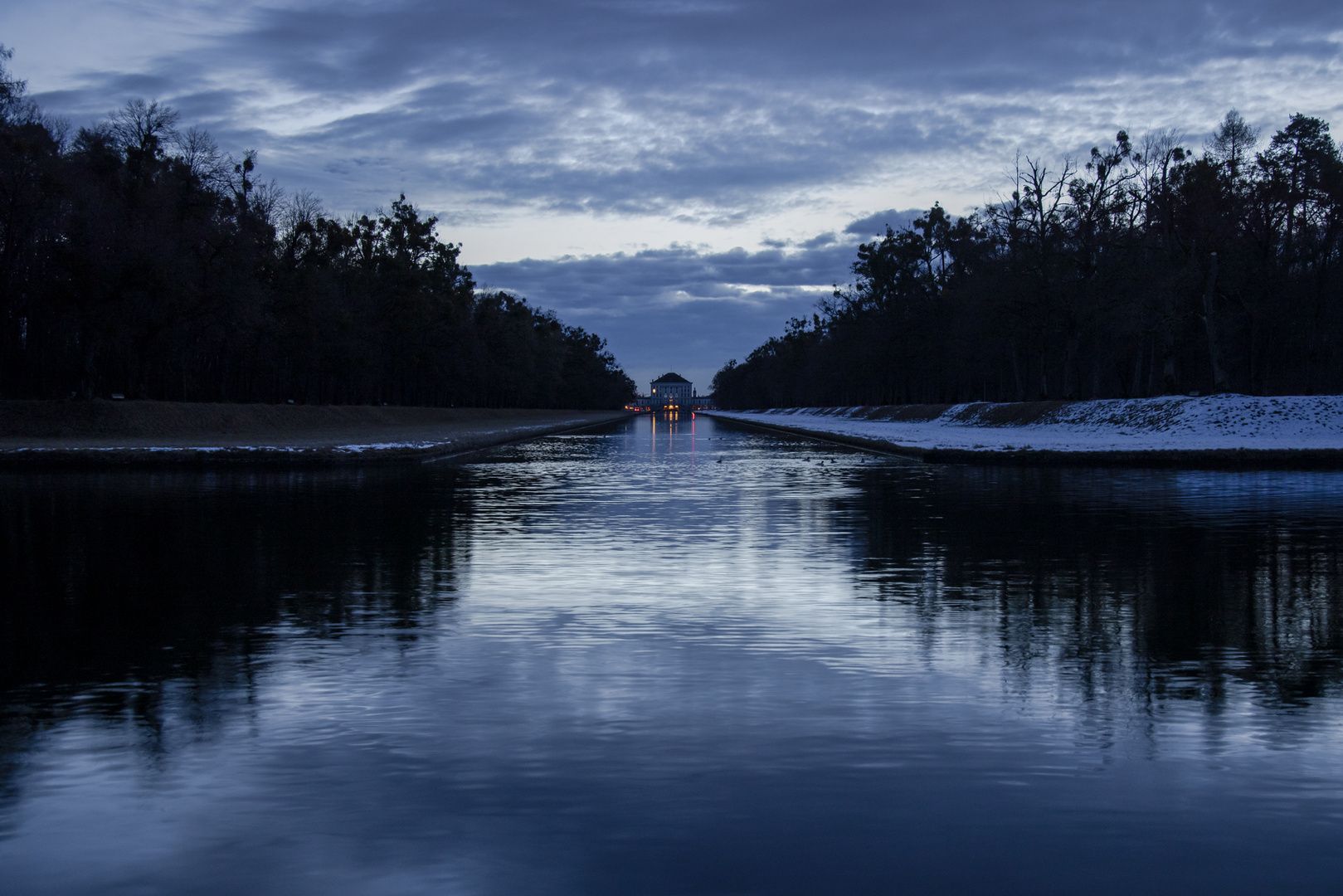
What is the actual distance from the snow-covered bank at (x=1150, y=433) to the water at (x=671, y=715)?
16.3m

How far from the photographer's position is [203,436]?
154 ft

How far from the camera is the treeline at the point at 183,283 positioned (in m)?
45.5

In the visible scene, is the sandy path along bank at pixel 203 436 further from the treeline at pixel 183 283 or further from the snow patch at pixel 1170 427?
the snow patch at pixel 1170 427

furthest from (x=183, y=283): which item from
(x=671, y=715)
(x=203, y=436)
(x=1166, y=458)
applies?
(x=671, y=715)

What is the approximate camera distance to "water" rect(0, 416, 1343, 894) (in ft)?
13.7

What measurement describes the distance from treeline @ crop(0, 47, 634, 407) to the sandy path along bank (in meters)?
2.95

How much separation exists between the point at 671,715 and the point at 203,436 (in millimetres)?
45007

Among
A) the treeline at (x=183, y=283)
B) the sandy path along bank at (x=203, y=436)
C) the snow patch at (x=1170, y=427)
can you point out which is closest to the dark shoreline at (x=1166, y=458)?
the snow patch at (x=1170, y=427)

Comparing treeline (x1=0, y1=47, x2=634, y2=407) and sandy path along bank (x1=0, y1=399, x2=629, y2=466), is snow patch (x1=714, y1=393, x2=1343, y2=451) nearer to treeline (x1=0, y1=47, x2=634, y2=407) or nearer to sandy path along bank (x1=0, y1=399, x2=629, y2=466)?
sandy path along bank (x1=0, y1=399, x2=629, y2=466)

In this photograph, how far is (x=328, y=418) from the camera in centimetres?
6450

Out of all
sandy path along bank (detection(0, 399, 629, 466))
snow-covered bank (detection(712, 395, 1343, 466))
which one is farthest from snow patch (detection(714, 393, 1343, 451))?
sandy path along bank (detection(0, 399, 629, 466))

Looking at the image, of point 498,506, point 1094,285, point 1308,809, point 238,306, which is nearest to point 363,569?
point 498,506

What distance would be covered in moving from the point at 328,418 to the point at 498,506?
4876 cm

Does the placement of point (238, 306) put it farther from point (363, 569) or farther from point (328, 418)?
point (363, 569)
